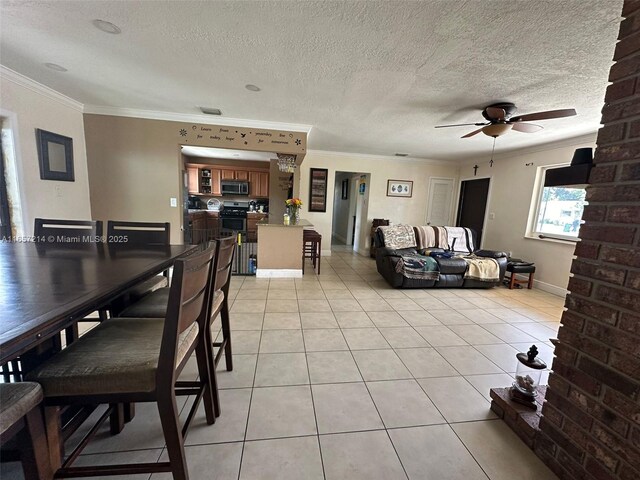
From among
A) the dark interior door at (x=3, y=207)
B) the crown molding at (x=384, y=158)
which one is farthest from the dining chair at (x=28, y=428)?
the crown molding at (x=384, y=158)

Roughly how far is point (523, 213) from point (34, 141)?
698 centimetres

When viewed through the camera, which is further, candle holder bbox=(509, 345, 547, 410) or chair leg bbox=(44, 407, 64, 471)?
→ candle holder bbox=(509, 345, 547, 410)

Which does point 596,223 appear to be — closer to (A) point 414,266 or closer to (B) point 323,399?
(B) point 323,399

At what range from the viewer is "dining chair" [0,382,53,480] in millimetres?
674

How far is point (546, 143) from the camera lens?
4.16 meters

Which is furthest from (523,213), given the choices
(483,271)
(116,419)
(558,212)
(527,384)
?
(116,419)

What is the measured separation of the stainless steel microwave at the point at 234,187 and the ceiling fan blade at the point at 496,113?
5.31 m

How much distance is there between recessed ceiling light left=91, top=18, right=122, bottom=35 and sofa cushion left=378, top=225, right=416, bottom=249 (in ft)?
12.7

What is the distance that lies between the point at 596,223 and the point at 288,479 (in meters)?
1.71

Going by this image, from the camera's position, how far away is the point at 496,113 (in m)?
2.76

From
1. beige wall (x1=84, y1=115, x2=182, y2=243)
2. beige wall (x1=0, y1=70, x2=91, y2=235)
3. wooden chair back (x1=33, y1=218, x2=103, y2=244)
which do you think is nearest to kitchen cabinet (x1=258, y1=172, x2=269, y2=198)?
beige wall (x1=84, y1=115, x2=182, y2=243)

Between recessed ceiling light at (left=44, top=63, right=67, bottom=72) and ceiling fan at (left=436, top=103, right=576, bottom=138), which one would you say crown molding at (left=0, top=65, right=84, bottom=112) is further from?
ceiling fan at (left=436, top=103, right=576, bottom=138)

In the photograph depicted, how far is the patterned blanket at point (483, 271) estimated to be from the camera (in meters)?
3.91

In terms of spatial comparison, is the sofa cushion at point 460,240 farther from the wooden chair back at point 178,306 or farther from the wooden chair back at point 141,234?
the wooden chair back at point 178,306
